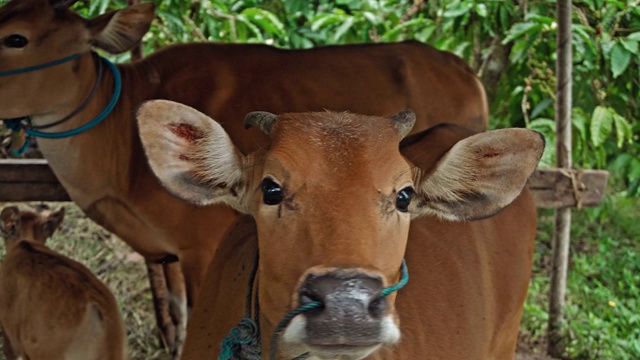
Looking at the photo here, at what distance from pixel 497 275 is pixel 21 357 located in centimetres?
281

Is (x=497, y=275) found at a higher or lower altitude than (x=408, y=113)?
lower

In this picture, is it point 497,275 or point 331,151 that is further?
point 497,275

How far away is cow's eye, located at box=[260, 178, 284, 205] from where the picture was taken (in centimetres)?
240

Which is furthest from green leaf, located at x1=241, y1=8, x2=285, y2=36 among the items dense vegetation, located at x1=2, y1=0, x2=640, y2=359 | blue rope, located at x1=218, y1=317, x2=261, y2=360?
blue rope, located at x1=218, y1=317, x2=261, y2=360

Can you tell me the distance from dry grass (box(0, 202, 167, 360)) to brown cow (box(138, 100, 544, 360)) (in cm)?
286

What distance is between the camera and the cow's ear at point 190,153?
8.41 ft

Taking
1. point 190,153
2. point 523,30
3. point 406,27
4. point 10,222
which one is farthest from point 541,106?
point 190,153

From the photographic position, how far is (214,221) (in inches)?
184

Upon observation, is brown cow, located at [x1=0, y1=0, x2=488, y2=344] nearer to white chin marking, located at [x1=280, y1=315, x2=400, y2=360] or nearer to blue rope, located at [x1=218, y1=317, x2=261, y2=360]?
blue rope, located at [x1=218, y1=317, x2=261, y2=360]

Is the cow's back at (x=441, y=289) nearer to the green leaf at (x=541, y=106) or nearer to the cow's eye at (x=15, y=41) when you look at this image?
the cow's eye at (x=15, y=41)

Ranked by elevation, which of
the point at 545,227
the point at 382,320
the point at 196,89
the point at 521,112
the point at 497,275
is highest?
the point at 382,320

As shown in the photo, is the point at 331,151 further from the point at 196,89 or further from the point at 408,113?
the point at 196,89

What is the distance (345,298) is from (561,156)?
13.0 feet

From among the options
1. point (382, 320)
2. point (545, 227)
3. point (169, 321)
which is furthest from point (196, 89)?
point (545, 227)
